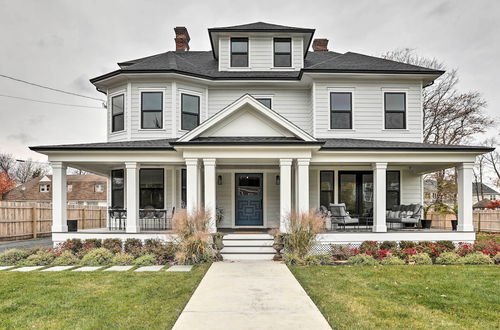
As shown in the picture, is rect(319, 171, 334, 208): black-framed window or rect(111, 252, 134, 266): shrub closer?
rect(111, 252, 134, 266): shrub

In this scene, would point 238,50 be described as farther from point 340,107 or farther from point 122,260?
point 122,260

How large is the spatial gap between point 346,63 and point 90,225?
16484 millimetres

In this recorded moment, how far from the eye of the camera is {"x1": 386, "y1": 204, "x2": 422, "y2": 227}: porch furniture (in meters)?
12.6

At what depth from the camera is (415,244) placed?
1131 centimetres

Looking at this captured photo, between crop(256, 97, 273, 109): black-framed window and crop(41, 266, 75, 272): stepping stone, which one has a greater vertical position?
crop(256, 97, 273, 109): black-framed window

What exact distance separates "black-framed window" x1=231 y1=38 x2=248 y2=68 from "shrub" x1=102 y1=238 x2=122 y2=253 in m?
8.54

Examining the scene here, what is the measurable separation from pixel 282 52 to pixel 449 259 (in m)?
10.1

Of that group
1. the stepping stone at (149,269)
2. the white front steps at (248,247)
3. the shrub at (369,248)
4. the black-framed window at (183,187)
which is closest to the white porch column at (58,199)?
the black-framed window at (183,187)

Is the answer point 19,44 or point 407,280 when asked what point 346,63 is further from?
point 19,44

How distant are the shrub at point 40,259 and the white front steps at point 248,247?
494 cm

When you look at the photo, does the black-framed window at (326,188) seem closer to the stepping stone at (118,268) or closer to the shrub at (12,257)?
the stepping stone at (118,268)

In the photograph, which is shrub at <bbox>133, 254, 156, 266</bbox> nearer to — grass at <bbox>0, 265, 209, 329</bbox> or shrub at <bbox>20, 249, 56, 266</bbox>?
grass at <bbox>0, 265, 209, 329</bbox>

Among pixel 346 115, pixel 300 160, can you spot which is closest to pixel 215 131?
pixel 300 160

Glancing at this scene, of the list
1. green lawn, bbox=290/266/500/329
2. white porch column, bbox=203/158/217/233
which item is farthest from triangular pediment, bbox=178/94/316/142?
green lawn, bbox=290/266/500/329
